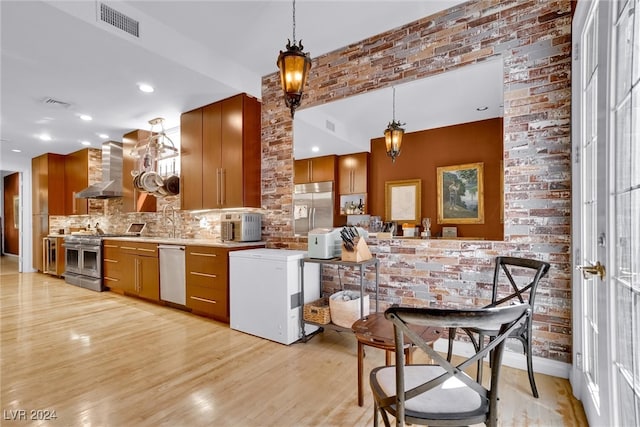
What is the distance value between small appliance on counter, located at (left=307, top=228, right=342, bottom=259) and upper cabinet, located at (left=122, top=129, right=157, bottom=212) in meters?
3.74

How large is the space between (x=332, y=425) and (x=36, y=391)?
205 centimetres

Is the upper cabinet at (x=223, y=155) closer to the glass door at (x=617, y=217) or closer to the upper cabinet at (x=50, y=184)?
the glass door at (x=617, y=217)

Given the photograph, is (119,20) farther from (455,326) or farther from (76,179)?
(76,179)

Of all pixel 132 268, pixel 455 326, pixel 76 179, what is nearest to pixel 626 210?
pixel 455 326

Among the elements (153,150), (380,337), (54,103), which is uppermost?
(54,103)

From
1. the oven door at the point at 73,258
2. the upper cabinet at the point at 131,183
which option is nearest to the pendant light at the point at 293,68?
the upper cabinet at the point at 131,183

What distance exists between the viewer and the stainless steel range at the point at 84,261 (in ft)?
17.2

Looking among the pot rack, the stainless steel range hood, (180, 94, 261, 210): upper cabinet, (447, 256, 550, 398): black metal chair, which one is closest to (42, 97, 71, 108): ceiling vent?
the pot rack

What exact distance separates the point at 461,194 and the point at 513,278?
763 mm

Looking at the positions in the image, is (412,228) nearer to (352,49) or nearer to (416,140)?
(416,140)

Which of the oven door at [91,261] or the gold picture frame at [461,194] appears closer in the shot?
the gold picture frame at [461,194]

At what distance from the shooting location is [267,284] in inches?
119

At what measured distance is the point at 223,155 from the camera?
395cm

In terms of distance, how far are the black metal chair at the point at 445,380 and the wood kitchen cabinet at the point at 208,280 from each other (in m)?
2.51
